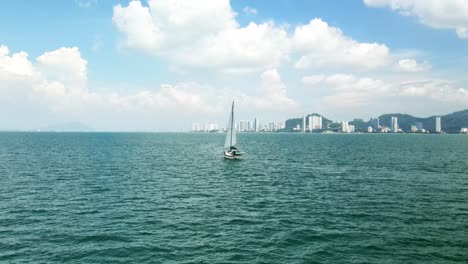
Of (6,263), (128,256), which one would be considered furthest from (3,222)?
(128,256)

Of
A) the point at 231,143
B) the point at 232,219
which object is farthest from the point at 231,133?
the point at 232,219

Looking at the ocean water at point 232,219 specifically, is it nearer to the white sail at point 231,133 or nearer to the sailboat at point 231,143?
the sailboat at point 231,143

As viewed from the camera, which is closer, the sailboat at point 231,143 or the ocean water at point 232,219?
the ocean water at point 232,219

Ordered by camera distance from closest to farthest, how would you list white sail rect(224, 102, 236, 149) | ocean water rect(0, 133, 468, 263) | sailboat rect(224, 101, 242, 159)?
ocean water rect(0, 133, 468, 263) → sailboat rect(224, 101, 242, 159) → white sail rect(224, 102, 236, 149)

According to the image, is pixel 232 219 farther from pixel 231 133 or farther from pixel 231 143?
Answer: pixel 231 143

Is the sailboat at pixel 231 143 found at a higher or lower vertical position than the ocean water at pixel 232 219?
higher

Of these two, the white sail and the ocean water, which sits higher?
the white sail

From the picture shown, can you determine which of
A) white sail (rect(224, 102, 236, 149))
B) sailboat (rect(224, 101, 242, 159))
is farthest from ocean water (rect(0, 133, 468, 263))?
white sail (rect(224, 102, 236, 149))

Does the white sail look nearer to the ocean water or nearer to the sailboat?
the sailboat

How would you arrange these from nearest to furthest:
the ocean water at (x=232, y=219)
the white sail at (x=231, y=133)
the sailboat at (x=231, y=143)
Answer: the ocean water at (x=232, y=219), the sailboat at (x=231, y=143), the white sail at (x=231, y=133)

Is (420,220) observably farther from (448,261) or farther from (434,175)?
(434,175)

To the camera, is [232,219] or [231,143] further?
[231,143]

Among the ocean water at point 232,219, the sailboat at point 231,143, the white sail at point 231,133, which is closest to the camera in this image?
the ocean water at point 232,219

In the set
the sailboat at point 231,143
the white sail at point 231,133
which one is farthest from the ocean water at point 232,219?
the white sail at point 231,133
